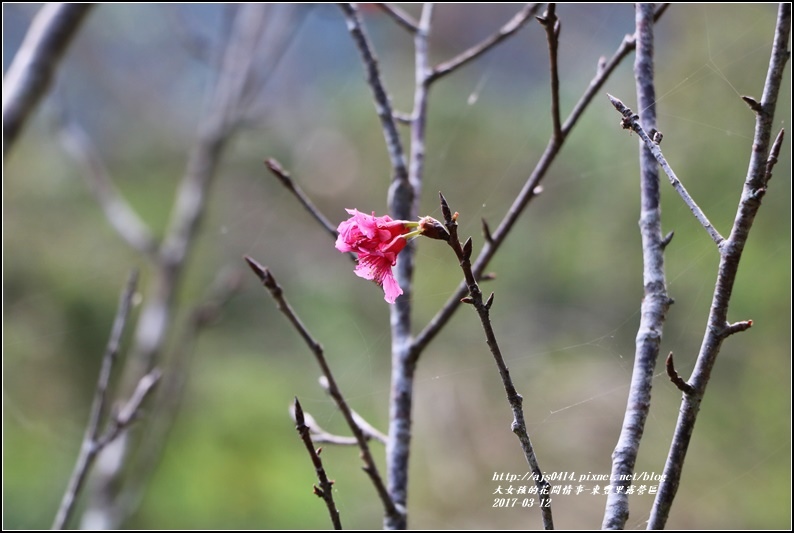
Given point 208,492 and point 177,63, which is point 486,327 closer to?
point 208,492

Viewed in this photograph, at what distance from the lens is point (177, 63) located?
10.0ft

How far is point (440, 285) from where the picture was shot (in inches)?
76.7

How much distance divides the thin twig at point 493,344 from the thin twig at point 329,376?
7.4 inches

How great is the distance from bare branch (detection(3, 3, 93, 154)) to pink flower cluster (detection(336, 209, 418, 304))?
2.22 feet

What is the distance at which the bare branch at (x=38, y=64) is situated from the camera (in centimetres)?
90

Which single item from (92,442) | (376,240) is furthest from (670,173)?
(92,442)

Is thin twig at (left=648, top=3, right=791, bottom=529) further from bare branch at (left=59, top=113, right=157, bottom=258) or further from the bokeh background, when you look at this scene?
bare branch at (left=59, top=113, right=157, bottom=258)

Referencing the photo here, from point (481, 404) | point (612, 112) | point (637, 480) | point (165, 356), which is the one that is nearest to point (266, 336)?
point (165, 356)

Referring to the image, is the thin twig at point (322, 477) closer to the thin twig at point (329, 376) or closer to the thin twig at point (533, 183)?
the thin twig at point (329, 376)

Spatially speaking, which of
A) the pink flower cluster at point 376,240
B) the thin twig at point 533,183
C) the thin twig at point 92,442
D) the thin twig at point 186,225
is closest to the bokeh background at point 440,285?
the thin twig at point 186,225

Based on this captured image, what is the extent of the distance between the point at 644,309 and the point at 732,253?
0.12m

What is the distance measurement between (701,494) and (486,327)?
1812 millimetres

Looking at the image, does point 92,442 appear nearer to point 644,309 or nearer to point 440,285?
point 644,309

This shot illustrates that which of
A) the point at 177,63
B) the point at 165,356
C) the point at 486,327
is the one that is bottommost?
the point at 486,327
